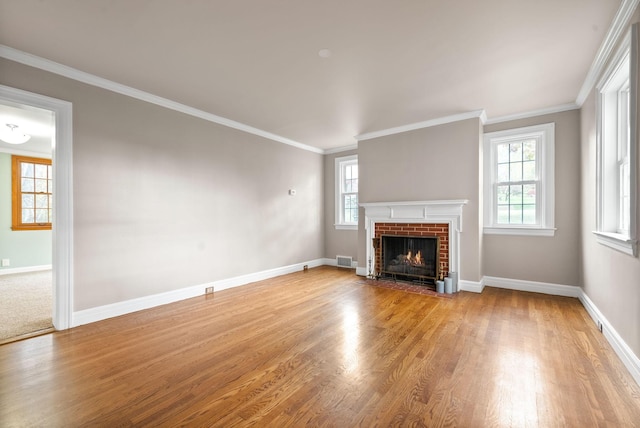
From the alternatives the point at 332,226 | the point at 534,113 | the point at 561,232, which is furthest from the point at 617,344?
the point at 332,226

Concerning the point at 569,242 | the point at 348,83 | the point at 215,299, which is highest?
the point at 348,83

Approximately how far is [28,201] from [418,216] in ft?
25.3

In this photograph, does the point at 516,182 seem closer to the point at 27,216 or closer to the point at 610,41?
the point at 610,41

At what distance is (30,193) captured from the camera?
5945 millimetres

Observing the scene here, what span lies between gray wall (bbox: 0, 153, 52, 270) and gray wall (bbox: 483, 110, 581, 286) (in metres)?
8.96

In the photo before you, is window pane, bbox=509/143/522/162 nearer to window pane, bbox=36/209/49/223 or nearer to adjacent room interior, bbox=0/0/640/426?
adjacent room interior, bbox=0/0/640/426

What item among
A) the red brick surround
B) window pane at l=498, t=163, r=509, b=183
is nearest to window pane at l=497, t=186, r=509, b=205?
window pane at l=498, t=163, r=509, b=183

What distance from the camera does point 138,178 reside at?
346cm

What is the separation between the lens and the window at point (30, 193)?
5730mm

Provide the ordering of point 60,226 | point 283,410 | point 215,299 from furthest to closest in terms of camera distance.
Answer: point 215,299
point 60,226
point 283,410

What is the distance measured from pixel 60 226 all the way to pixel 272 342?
7.87 feet

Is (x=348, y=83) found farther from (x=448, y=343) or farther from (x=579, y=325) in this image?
(x=579, y=325)

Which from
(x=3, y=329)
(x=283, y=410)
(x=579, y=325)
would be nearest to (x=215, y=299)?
(x=3, y=329)

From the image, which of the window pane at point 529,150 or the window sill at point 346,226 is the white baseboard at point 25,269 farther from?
the window pane at point 529,150
